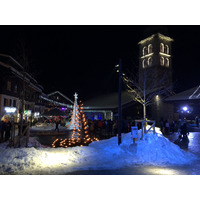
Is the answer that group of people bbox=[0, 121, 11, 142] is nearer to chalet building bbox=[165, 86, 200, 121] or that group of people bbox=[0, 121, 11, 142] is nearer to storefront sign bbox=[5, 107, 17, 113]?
storefront sign bbox=[5, 107, 17, 113]

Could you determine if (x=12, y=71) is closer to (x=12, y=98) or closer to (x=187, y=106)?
(x=12, y=98)

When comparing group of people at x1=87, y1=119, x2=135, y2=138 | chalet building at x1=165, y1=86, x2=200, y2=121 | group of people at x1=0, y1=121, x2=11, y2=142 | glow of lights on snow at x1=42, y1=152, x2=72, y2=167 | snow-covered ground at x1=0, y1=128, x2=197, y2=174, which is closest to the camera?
snow-covered ground at x1=0, y1=128, x2=197, y2=174

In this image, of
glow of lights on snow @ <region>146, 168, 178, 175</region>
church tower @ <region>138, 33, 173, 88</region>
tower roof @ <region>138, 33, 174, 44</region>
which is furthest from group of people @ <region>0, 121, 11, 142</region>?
tower roof @ <region>138, 33, 174, 44</region>

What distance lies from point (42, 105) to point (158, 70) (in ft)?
123

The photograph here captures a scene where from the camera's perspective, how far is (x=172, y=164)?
7574 mm

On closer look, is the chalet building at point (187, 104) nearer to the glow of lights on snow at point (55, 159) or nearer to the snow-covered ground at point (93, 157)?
the snow-covered ground at point (93, 157)

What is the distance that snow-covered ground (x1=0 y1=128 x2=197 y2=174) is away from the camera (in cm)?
681

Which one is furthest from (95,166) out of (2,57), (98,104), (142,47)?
(142,47)

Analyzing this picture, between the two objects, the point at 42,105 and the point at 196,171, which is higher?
the point at 42,105

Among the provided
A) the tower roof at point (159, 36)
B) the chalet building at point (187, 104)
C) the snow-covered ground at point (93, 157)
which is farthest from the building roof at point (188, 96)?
the tower roof at point (159, 36)

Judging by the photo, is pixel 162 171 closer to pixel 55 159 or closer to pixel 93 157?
pixel 93 157

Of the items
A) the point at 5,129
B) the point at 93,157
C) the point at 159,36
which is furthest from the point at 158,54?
the point at 93,157

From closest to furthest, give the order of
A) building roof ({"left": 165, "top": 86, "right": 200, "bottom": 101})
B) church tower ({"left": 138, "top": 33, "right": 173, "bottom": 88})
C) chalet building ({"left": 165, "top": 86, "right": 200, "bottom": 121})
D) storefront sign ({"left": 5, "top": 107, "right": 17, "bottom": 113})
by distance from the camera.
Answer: building roof ({"left": 165, "top": 86, "right": 200, "bottom": 101})
chalet building ({"left": 165, "top": 86, "right": 200, "bottom": 121})
storefront sign ({"left": 5, "top": 107, "right": 17, "bottom": 113})
church tower ({"left": 138, "top": 33, "right": 173, "bottom": 88})

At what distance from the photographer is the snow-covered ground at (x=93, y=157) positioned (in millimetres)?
6812
